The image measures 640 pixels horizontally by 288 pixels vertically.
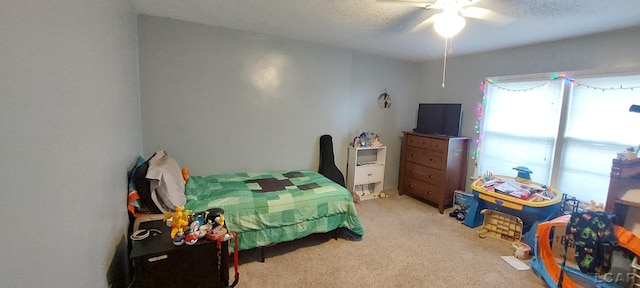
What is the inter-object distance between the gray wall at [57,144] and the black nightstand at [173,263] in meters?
0.16

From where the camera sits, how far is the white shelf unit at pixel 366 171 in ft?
12.9

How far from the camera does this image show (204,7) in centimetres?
236

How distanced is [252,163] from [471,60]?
3.40 m

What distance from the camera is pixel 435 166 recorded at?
369 cm

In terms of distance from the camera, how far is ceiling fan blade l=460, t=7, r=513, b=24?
211cm

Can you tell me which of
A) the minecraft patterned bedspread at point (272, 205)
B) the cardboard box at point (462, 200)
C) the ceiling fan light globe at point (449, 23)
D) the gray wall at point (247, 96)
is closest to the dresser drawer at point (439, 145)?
the cardboard box at point (462, 200)

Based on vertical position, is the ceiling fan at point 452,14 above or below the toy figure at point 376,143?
above

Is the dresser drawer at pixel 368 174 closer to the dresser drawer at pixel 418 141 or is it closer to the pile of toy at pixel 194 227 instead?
the dresser drawer at pixel 418 141

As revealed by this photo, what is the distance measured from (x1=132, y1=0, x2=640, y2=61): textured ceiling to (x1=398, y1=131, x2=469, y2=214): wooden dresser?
1.30 metres

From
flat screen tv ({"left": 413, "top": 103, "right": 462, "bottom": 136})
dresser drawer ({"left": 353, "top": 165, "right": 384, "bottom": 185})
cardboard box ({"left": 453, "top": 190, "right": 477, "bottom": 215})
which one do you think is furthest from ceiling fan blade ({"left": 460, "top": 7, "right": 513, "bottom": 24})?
dresser drawer ({"left": 353, "top": 165, "right": 384, "bottom": 185})

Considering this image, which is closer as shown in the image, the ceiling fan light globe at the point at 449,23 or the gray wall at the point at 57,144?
the gray wall at the point at 57,144

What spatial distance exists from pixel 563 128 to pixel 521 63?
903 mm

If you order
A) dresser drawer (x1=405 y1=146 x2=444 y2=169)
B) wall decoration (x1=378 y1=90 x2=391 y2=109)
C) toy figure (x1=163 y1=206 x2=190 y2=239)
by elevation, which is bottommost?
toy figure (x1=163 y1=206 x2=190 y2=239)

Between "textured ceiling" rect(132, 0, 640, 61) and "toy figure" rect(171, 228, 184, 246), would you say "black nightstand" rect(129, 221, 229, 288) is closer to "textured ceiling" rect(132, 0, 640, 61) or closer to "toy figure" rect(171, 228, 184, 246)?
"toy figure" rect(171, 228, 184, 246)
